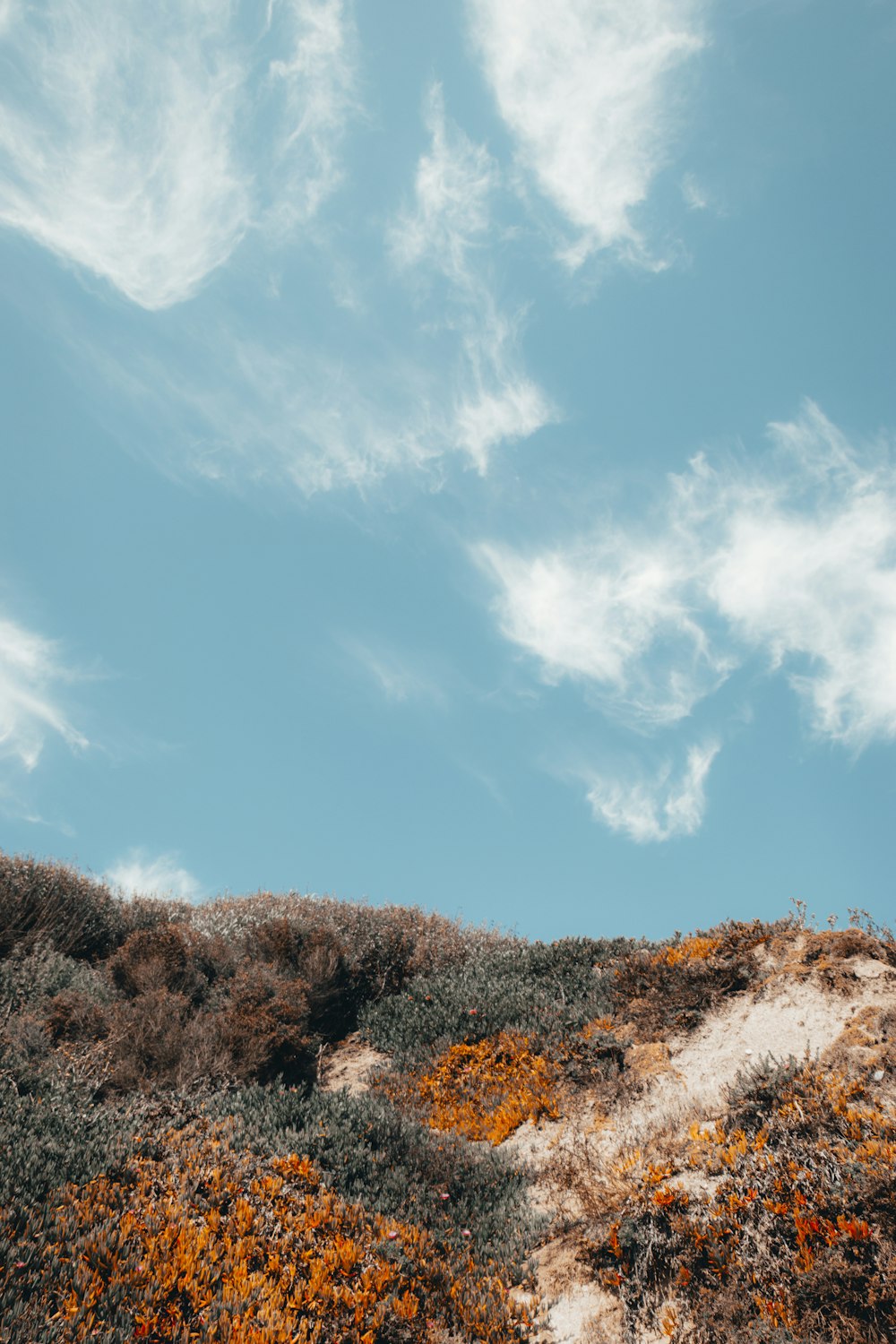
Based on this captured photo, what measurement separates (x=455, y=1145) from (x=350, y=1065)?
12.1 feet

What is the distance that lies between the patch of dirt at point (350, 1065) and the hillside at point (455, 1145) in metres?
0.06

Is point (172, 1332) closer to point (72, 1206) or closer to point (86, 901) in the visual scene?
point (72, 1206)

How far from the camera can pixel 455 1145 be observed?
827 cm

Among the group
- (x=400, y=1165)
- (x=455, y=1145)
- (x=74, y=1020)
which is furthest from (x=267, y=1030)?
(x=455, y=1145)

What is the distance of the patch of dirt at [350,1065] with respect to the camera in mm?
10734

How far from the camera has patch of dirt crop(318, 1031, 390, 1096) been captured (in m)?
10.7

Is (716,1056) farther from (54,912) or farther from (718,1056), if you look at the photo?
(54,912)

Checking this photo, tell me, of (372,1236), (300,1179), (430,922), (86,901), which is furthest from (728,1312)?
(86,901)

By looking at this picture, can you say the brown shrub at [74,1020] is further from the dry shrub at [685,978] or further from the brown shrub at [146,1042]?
the dry shrub at [685,978]

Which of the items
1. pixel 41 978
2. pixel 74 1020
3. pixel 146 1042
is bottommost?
pixel 74 1020

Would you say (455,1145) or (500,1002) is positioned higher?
(500,1002)

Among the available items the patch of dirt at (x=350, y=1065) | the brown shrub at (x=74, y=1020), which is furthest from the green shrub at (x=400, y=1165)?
the brown shrub at (x=74, y=1020)

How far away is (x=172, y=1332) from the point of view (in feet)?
15.4

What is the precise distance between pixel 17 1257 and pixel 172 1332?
1.26 m
